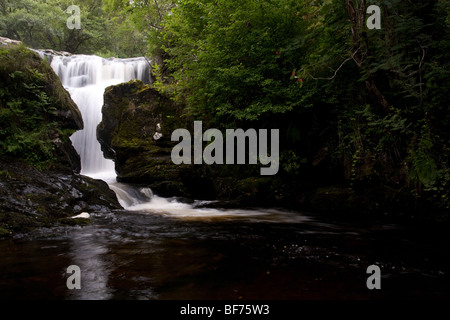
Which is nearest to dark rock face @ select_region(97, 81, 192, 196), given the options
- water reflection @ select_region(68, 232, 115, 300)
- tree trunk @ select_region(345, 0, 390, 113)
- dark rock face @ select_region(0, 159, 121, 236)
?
dark rock face @ select_region(0, 159, 121, 236)

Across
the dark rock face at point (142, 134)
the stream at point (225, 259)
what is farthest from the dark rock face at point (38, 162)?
the dark rock face at point (142, 134)

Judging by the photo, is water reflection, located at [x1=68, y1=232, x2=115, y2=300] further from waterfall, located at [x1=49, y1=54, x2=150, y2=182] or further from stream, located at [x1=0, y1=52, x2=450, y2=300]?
waterfall, located at [x1=49, y1=54, x2=150, y2=182]

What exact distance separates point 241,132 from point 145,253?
18.6 ft

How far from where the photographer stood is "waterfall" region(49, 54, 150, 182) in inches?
572

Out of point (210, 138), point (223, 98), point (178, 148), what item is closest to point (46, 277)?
point (223, 98)

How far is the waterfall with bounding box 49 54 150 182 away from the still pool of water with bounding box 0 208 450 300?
9221mm

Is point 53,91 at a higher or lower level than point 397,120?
higher

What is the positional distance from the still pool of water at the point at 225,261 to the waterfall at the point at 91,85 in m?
9.22

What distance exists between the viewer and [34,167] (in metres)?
7.07

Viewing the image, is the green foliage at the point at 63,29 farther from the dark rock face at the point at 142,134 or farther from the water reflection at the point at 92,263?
the water reflection at the point at 92,263

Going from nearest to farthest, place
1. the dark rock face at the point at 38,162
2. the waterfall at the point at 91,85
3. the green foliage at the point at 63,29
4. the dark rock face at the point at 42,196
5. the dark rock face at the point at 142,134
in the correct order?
the dark rock face at the point at 42,196 → the dark rock face at the point at 38,162 → the dark rock face at the point at 142,134 → the waterfall at the point at 91,85 → the green foliage at the point at 63,29

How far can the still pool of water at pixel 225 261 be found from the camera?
2742mm

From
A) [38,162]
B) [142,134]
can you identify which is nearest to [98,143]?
[142,134]
